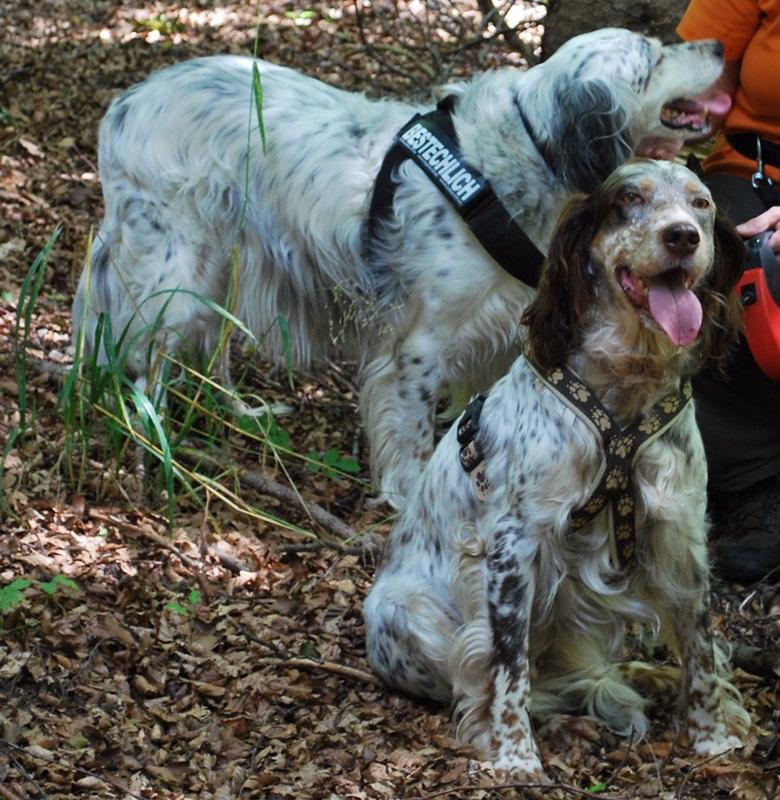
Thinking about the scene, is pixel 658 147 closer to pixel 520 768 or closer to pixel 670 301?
pixel 670 301

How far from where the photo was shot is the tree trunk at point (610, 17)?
617 centimetres

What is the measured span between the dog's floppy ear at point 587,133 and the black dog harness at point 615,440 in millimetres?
1605

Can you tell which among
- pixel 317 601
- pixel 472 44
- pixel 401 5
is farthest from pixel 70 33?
pixel 317 601

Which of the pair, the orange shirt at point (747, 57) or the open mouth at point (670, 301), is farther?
the orange shirt at point (747, 57)

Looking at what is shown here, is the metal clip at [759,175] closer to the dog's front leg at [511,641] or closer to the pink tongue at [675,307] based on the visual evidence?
the pink tongue at [675,307]

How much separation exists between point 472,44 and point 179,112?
8.56ft

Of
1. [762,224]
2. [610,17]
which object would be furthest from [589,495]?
[610,17]

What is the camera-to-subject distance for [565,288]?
11.7 ft

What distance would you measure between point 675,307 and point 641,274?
116 millimetres

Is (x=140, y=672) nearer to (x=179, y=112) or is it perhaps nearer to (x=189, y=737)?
(x=189, y=737)

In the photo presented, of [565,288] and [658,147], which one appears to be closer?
[565,288]

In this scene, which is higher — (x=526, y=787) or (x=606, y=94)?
(x=606, y=94)

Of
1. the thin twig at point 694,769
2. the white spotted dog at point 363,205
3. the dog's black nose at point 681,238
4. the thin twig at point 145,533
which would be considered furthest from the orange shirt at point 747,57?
the thin twig at point 145,533

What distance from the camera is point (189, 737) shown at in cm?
383
